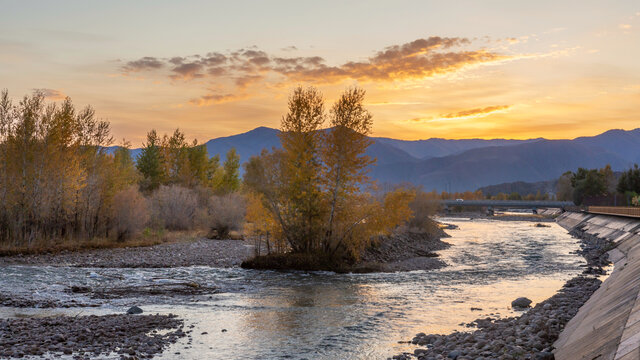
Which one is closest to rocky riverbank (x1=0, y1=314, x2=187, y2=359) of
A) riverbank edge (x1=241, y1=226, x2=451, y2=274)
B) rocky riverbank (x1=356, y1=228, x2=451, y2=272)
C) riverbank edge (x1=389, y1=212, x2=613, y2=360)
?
riverbank edge (x1=389, y1=212, x2=613, y2=360)

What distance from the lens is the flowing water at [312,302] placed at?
15.3 meters

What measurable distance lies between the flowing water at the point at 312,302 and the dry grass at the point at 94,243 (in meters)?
6.87

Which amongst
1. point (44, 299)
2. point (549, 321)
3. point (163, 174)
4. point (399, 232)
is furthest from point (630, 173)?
point (44, 299)

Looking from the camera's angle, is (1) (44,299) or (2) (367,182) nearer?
(1) (44,299)

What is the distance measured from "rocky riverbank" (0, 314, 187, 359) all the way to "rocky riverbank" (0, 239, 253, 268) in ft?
53.3

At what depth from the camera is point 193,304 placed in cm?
2122

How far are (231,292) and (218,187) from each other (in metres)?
68.8

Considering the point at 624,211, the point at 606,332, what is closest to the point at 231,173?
the point at 624,211

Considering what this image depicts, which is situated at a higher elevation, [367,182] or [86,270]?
[367,182]

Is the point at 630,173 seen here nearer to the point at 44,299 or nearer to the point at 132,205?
the point at 132,205

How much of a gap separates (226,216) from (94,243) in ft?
56.0

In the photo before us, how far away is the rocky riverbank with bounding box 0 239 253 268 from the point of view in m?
32.9

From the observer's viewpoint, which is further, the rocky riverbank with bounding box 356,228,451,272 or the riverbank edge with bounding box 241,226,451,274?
the rocky riverbank with bounding box 356,228,451,272

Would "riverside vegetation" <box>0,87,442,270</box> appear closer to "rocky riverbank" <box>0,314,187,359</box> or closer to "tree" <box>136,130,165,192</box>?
"rocky riverbank" <box>0,314,187,359</box>
